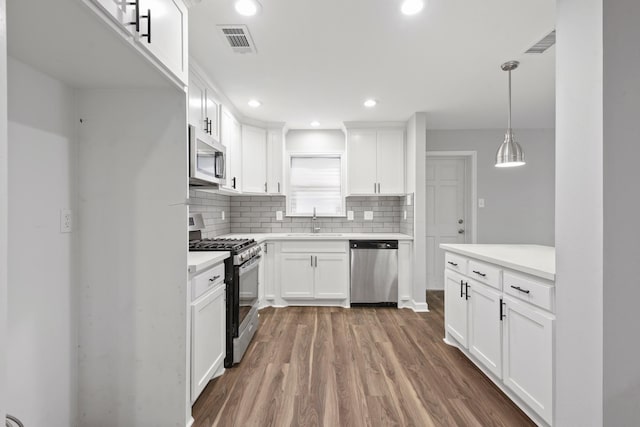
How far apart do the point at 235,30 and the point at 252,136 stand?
1.96 m

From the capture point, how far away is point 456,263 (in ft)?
7.94

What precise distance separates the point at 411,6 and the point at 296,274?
2928mm

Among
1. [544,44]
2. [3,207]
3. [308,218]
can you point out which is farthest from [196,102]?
[544,44]

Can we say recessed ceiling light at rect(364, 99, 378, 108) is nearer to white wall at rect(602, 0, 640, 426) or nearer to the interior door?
the interior door

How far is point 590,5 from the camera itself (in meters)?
0.94

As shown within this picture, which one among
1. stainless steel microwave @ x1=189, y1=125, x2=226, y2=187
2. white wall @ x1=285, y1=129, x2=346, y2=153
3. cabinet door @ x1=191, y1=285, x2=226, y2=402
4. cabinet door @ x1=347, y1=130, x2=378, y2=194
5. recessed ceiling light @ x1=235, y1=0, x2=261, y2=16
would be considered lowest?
cabinet door @ x1=191, y1=285, x2=226, y2=402

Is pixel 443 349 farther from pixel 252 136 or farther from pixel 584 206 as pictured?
pixel 252 136

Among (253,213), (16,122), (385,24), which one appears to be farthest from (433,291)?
(16,122)

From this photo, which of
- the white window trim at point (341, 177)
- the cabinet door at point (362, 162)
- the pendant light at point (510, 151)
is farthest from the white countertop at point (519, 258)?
the white window trim at point (341, 177)

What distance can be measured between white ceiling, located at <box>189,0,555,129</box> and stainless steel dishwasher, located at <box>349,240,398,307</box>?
1.65 metres

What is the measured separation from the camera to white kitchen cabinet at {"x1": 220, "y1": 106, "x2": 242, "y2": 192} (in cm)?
315

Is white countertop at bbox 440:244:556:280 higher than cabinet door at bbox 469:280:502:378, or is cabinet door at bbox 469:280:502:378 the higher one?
white countertop at bbox 440:244:556:280

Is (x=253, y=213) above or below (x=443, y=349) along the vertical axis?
above

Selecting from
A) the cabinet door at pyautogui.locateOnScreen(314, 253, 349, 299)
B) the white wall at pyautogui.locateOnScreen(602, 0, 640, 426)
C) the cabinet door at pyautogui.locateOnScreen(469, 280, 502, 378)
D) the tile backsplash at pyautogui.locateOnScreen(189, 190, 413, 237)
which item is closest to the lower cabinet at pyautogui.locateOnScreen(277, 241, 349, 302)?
the cabinet door at pyautogui.locateOnScreen(314, 253, 349, 299)
